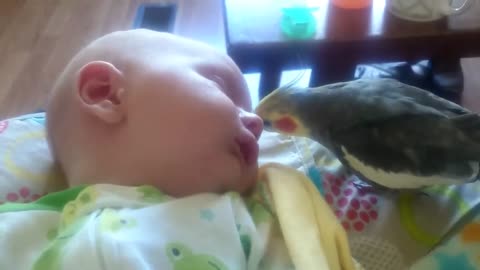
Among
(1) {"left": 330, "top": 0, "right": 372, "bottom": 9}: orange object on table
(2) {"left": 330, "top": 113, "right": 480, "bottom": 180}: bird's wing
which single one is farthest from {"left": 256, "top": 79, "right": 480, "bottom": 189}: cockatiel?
(1) {"left": 330, "top": 0, "right": 372, "bottom": 9}: orange object on table

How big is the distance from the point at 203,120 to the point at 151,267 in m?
0.16

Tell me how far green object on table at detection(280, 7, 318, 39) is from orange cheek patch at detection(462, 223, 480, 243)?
0.47m

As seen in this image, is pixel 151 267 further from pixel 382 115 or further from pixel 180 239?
pixel 382 115

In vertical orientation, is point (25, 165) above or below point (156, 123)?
below

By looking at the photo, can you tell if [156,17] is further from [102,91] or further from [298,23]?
[102,91]

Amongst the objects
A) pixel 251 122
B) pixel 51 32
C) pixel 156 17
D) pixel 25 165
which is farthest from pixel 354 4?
pixel 51 32

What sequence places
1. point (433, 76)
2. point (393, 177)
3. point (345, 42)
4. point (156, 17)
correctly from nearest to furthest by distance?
point (393, 177), point (345, 42), point (433, 76), point (156, 17)

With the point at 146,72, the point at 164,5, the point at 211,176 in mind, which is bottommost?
the point at 164,5

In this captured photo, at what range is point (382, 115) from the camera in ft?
2.30

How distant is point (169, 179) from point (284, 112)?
203 millimetres

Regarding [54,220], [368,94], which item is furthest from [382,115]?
[54,220]

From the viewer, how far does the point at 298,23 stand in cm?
106

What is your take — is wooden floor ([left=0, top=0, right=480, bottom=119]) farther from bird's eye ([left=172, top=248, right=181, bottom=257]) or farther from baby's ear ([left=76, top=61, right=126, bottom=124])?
bird's eye ([left=172, top=248, right=181, bottom=257])

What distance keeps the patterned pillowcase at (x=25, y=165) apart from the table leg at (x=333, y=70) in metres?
0.48
